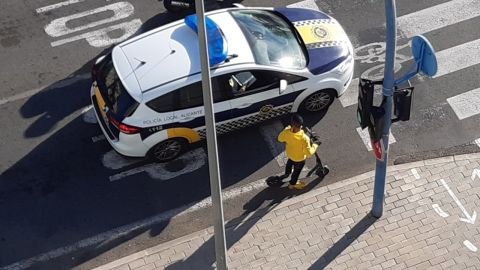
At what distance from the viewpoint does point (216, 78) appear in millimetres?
11750

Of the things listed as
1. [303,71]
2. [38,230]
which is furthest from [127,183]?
[303,71]

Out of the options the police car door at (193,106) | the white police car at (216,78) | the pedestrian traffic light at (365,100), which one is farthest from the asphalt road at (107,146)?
the pedestrian traffic light at (365,100)

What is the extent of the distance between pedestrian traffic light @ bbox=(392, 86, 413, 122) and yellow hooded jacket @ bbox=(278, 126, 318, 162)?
5.78ft

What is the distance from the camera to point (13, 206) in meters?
→ 11.9

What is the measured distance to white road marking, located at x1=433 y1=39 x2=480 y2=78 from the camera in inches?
544

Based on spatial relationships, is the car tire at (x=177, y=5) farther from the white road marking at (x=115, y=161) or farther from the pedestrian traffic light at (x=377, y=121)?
the pedestrian traffic light at (x=377, y=121)

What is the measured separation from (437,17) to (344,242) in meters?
5.51

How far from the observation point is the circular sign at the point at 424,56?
30.1ft

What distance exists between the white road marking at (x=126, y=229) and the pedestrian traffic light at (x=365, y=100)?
8.71 ft

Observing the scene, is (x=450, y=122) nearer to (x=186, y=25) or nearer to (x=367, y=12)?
(x=367, y=12)

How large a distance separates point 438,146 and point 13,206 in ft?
23.5

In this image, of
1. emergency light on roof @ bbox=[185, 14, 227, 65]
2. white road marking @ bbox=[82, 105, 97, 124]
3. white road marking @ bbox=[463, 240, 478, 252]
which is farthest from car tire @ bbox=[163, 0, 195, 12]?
white road marking @ bbox=[463, 240, 478, 252]

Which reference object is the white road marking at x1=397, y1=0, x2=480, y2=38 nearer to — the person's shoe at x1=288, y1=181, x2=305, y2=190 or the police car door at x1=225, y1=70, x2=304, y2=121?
the police car door at x1=225, y1=70, x2=304, y2=121

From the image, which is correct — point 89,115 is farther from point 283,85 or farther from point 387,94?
point 387,94
